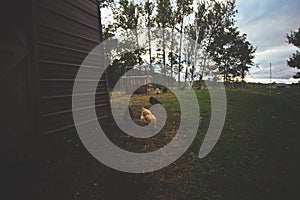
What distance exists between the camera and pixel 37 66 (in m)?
5.06

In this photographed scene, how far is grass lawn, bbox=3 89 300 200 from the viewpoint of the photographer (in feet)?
12.9

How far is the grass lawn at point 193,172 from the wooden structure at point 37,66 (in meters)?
0.77

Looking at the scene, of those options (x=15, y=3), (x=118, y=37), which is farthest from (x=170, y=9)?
(x=15, y=3)

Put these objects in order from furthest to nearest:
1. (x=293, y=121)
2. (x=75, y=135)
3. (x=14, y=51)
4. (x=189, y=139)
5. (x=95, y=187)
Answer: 1. (x=293, y=121)
2. (x=189, y=139)
3. (x=75, y=135)
4. (x=14, y=51)
5. (x=95, y=187)

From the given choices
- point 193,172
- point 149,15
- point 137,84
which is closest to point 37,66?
point 193,172

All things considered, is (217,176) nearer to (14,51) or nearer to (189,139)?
(189,139)

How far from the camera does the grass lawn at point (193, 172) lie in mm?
3920

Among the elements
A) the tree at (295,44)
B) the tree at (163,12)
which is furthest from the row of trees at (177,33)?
the tree at (295,44)

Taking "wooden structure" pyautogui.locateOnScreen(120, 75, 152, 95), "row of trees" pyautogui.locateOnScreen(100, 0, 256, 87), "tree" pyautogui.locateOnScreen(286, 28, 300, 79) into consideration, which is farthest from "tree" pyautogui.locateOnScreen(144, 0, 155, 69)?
"tree" pyautogui.locateOnScreen(286, 28, 300, 79)

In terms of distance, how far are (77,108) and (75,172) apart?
113 inches

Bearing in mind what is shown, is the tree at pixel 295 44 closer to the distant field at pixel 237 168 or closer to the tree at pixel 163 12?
the tree at pixel 163 12

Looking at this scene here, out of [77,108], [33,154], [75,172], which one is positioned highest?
[77,108]

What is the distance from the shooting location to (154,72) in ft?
114

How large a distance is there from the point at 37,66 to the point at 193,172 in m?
4.73
